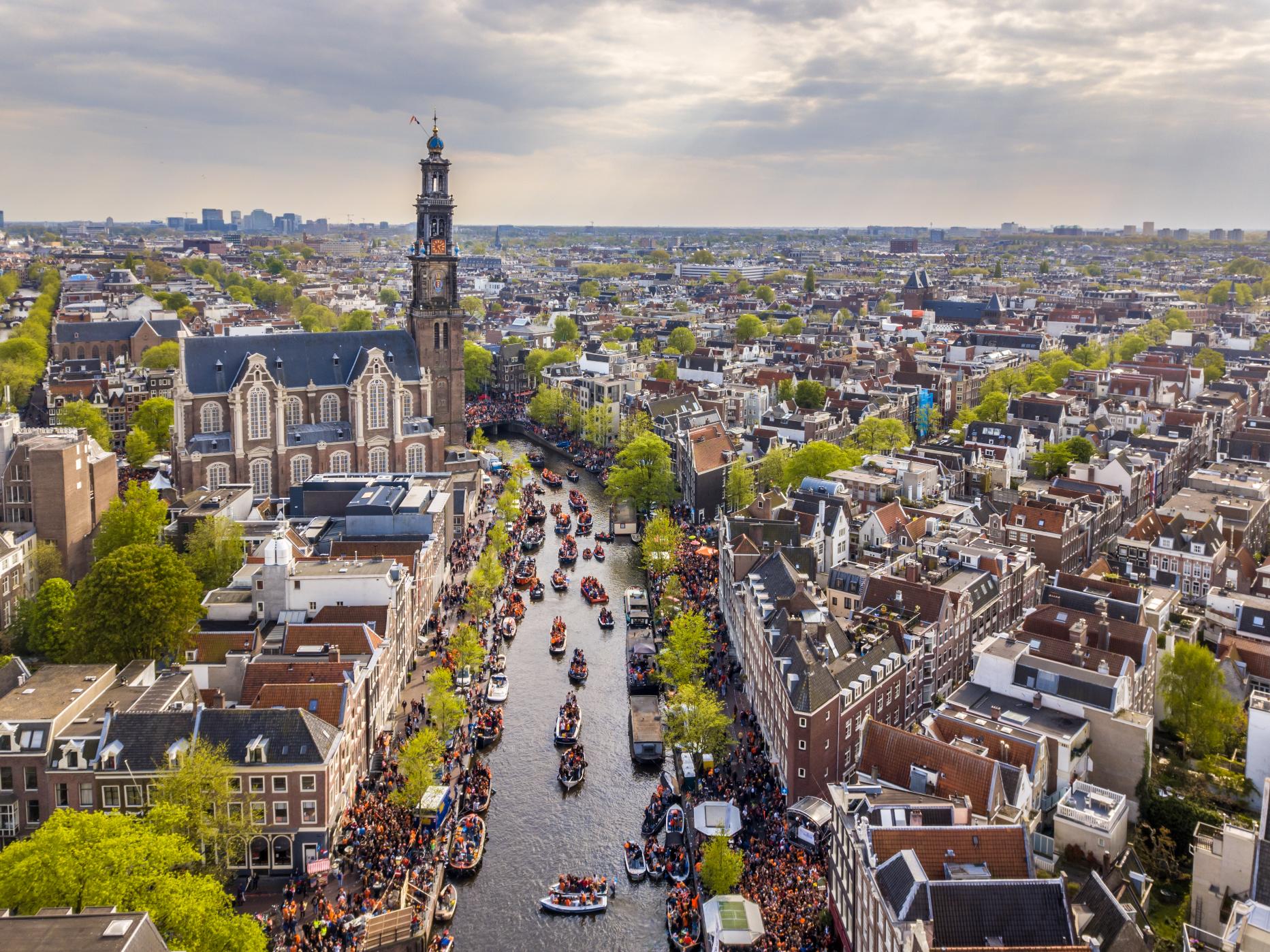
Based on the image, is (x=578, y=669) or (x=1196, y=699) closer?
(x=1196, y=699)

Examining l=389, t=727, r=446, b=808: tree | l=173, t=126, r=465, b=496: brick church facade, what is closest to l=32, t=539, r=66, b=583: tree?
l=173, t=126, r=465, b=496: brick church facade

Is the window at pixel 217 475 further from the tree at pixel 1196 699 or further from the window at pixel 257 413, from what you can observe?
the tree at pixel 1196 699

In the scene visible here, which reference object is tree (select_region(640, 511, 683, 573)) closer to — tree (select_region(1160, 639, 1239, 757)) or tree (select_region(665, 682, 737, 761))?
tree (select_region(665, 682, 737, 761))

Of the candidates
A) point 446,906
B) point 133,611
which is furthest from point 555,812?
point 133,611

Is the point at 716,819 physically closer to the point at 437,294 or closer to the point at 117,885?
the point at 117,885

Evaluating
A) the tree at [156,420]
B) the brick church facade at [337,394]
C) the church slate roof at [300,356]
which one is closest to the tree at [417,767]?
the brick church facade at [337,394]

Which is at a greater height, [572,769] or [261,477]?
[261,477]
